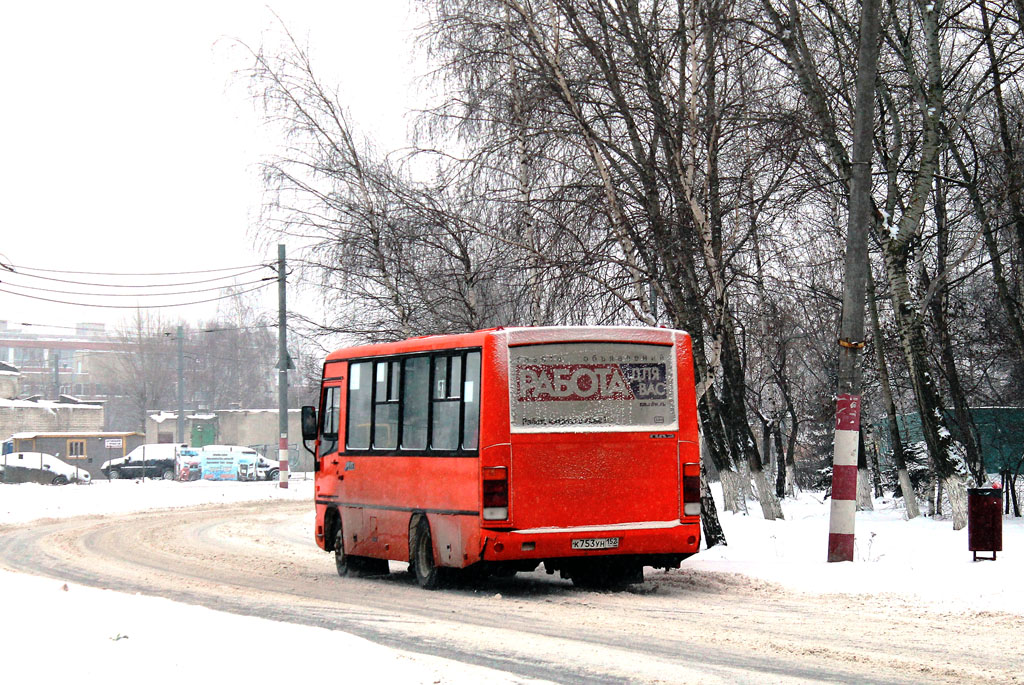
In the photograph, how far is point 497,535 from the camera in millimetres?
13367

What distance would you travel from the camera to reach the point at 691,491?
14102 millimetres

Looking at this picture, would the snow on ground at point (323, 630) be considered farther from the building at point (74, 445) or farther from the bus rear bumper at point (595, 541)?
the building at point (74, 445)

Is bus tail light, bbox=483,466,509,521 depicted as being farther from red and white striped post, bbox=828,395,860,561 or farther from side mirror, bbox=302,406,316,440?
side mirror, bbox=302,406,316,440

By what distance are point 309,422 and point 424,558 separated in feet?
13.0

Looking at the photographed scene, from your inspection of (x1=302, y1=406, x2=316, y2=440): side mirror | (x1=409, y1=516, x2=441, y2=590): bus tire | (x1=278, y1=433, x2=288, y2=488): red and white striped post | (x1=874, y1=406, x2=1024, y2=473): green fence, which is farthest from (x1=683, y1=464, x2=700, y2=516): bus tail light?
(x1=278, y1=433, x2=288, y2=488): red and white striped post

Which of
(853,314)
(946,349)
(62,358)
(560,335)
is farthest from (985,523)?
(62,358)

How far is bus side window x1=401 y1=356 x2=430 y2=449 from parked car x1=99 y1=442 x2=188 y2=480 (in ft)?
180

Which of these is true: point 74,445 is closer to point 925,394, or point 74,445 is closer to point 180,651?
point 925,394

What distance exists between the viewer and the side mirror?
18250 mm

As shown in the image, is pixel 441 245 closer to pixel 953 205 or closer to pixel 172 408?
pixel 953 205

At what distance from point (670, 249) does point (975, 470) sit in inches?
392

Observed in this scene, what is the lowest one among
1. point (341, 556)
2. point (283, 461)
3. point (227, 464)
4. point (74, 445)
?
point (227, 464)

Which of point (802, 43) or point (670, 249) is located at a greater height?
point (802, 43)

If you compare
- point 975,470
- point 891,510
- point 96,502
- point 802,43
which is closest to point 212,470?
point 96,502
